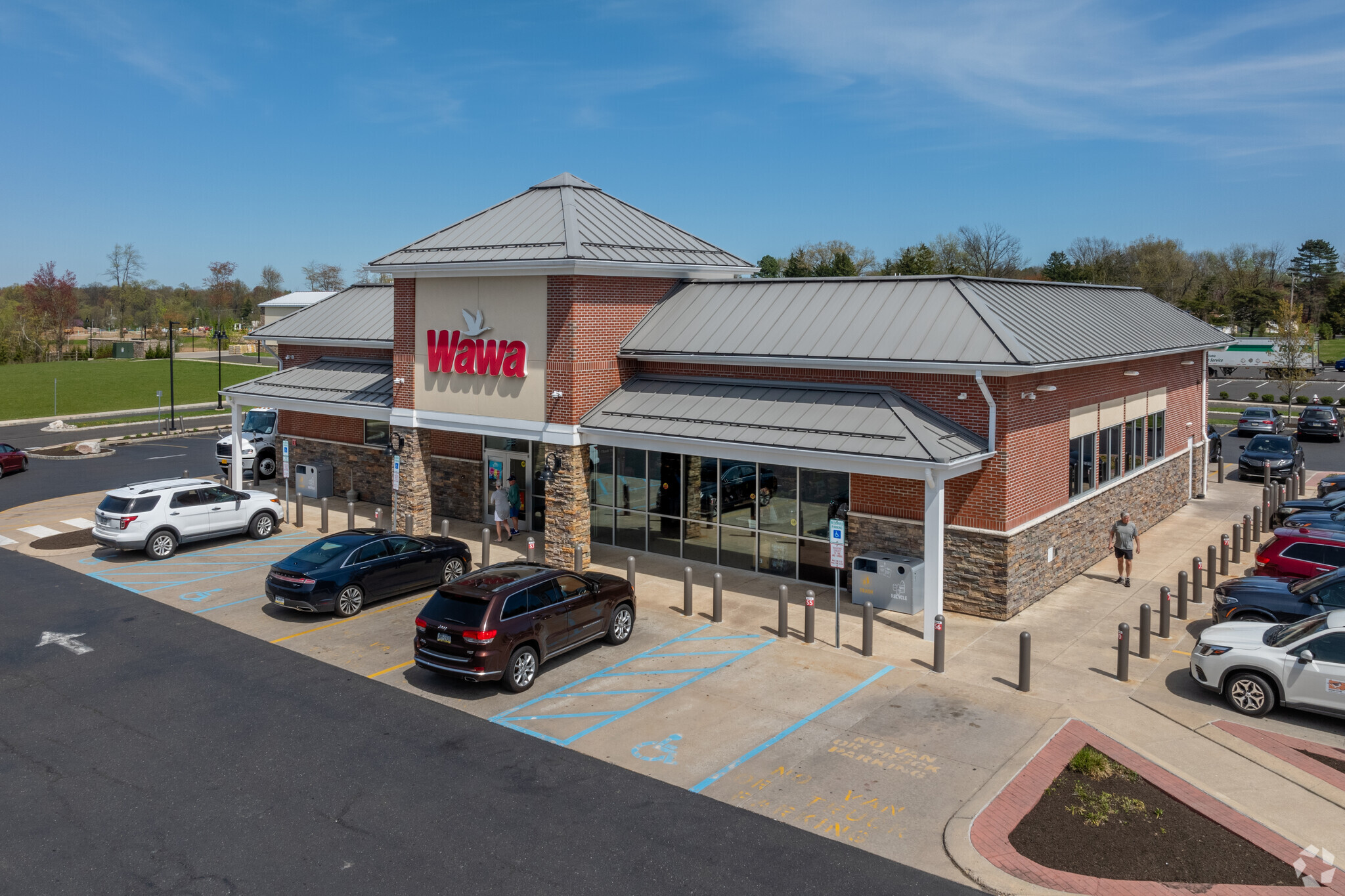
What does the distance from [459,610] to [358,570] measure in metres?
4.82

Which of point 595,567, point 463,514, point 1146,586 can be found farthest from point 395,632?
point 1146,586

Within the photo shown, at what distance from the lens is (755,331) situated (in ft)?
65.3

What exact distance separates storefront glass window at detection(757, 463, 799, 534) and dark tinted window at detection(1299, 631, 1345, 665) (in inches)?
357

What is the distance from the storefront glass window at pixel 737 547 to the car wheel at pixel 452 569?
5.45m

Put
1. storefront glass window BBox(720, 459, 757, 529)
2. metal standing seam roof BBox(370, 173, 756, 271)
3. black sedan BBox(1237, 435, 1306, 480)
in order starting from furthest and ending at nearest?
1. black sedan BBox(1237, 435, 1306, 480)
2. metal standing seam roof BBox(370, 173, 756, 271)
3. storefront glass window BBox(720, 459, 757, 529)

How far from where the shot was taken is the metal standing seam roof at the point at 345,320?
28.4 metres

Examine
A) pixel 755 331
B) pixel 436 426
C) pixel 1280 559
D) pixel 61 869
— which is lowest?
pixel 61 869

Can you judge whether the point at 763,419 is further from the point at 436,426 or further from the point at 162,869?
the point at 162,869

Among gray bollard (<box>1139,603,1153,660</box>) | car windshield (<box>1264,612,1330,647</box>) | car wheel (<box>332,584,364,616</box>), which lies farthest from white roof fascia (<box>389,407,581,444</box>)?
car windshield (<box>1264,612,1330,647</box>)

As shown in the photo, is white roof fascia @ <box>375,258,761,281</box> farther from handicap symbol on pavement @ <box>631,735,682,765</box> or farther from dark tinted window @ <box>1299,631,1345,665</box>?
dark tinted window @ <box>1299,631,1345,665</box>

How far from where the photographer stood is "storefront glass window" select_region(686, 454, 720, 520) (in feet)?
66.7

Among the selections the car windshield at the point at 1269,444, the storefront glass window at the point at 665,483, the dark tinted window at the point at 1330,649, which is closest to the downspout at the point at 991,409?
the dark tinted window at the point at 1330,649

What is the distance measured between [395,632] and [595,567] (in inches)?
202

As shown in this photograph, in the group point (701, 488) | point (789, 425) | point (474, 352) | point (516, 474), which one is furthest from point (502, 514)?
point (789, 425)
